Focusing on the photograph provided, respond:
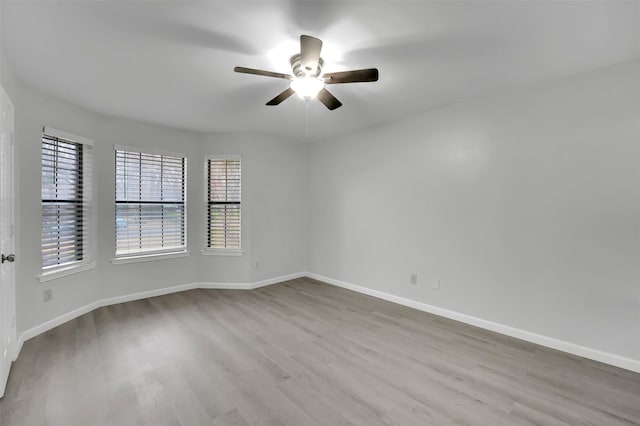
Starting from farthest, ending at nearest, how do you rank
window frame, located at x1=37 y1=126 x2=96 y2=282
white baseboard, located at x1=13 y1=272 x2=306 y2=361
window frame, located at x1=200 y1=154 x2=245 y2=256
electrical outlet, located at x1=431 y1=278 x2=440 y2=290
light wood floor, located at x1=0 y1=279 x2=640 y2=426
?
window frame, located at x1=200 y1=154 x2=245 y2=256 → electrical outlet, located at x1=431 y1=278 x2=440 y2=290 → window frame, located at x1=37 y1=126 x2=96 y2=282 → white baseboard, located at x1=13 y1=272 x2=306 y2=361 → light wood floor, located at x1=0 y1=279 x2=640 y2=426

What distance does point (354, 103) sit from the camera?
3326 millimetres

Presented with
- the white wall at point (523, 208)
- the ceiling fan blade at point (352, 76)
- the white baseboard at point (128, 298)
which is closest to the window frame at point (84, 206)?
the white baseboard at point (128, 298)

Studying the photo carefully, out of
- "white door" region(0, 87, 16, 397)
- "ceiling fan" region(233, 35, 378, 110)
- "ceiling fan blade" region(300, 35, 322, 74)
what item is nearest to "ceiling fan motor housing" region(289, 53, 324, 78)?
"ceiling fan" region(233, 35, 378, 110)

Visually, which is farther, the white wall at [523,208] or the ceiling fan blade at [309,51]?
the white wall at [523,208]

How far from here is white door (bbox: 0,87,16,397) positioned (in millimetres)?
2045

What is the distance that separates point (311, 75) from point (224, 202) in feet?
9.83

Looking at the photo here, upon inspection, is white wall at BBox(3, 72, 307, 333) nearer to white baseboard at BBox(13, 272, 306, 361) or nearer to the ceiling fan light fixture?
white baseboard at BBox(13, 272, 306, 361)

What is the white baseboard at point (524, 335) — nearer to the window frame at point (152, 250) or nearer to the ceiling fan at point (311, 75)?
the ceiling fan at point (311, 75)

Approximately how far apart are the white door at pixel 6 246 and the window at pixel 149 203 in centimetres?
151

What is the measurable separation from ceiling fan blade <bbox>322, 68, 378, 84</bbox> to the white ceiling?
0.24 m

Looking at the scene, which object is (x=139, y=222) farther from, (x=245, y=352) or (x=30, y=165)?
(x=245, y=352)

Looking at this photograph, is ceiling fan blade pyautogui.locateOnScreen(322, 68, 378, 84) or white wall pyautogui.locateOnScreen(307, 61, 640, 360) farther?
white wall pyautogui.locateOnScreen(307, 61, 640, 360)

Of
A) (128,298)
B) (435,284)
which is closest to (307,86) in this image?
(435,284)

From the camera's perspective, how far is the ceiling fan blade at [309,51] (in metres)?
1.74
